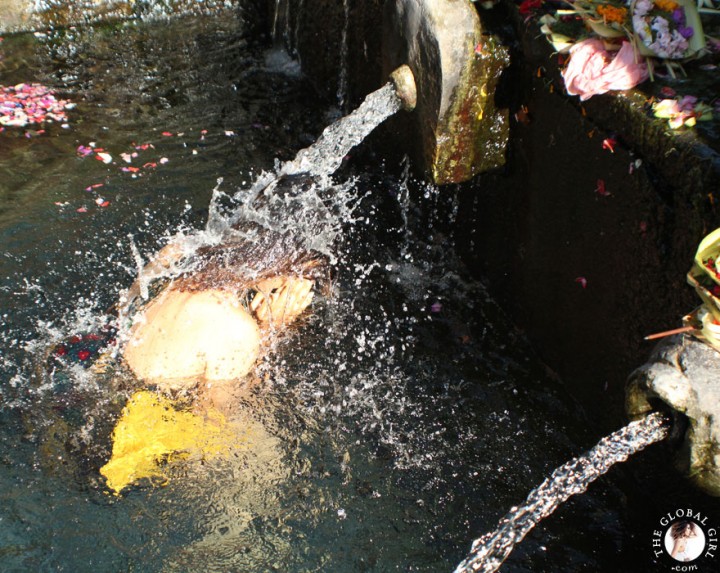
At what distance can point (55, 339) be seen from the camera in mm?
3938

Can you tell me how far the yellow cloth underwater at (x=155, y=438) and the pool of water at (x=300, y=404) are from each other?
0.07 m

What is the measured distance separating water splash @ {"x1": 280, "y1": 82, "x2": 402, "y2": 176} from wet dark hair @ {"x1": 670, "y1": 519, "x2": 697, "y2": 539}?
2.60 metres

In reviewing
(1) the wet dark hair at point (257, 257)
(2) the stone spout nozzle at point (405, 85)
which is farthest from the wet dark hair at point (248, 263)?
(2) the stone spout nozzle at point (405, 85)

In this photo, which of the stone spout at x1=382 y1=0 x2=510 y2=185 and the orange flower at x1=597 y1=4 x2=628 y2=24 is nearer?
the orange flower at x1=597 y1=4 x2=628 y2=24

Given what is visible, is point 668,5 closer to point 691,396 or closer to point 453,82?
point 453,82


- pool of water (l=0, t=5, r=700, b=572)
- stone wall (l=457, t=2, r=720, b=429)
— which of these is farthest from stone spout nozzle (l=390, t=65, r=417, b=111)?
pool of water (l=0, t=5, r=700, b=572)

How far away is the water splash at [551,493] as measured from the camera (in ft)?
7.78

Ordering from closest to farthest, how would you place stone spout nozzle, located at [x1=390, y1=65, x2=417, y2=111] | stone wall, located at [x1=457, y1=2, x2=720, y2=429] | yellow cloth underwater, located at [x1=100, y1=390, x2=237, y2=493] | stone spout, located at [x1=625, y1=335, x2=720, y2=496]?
stone spout, located at [x1=625, y1=335, x2=720, y2=496]
stone wall, located at [x1=457, y1=2, x2=720, y2=429]
yellow cloth underwater, located at [x1=100, y1=390, x2=237, y2=493]
stone spout nozzle, located at [x1=390, y1=65, x2=417, y2=111]

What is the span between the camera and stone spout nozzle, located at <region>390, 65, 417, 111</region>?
413 cm

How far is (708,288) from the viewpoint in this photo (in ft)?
7.29

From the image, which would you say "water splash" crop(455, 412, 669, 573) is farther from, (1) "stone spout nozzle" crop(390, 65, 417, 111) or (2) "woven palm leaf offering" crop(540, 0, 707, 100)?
(1) "stone spout nozzle" crop(390, 65, 417, 111)

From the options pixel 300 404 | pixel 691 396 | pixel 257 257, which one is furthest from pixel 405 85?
pixel 691 396

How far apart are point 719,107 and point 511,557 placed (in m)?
1.90

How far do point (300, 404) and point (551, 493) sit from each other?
138 cm
